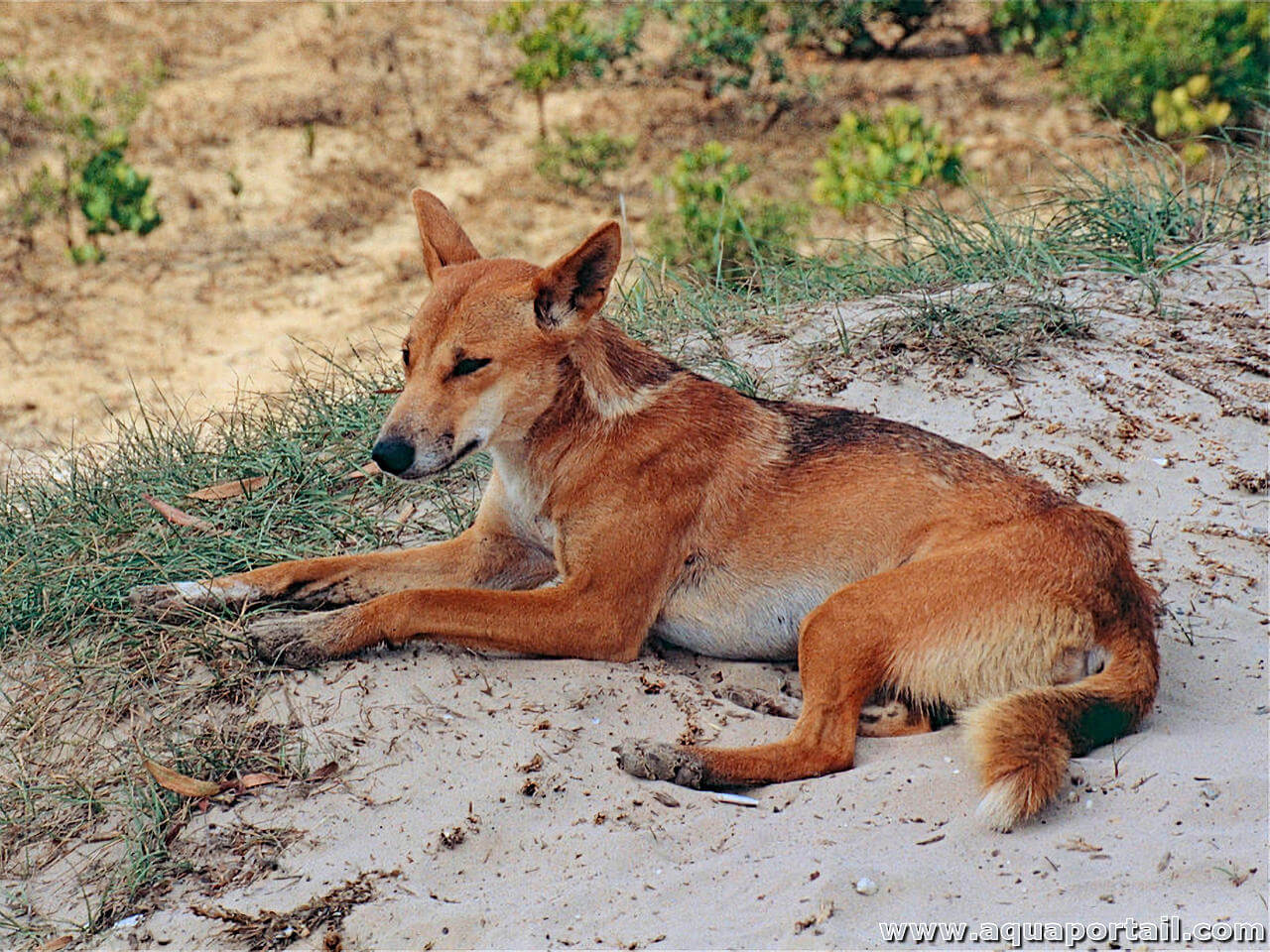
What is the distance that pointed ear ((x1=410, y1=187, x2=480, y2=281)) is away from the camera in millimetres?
4547

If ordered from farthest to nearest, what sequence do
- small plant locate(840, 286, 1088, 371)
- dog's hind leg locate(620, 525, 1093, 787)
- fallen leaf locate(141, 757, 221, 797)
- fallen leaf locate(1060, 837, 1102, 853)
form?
small plant locate(840, 286, 1088, 371) → dog's hind leg locate(620, 525, 1093, 787) → fallen leaf locate(141, 757, 221, 797) → fallen leaf locate(1060, 837, 1102, 853)

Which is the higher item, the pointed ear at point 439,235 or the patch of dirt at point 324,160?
the pointed ear at point 439,235

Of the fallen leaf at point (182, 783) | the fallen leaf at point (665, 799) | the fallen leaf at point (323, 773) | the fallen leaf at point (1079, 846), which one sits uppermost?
the fallen leaf at point (182, 783)

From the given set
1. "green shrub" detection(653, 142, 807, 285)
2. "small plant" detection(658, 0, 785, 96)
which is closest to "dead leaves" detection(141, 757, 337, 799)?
"green shrub" detection(653, 142, 807, 285)

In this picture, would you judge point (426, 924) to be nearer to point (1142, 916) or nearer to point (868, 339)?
point (1142, 916)

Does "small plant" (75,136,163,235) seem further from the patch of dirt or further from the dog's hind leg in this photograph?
the dog's hind leg

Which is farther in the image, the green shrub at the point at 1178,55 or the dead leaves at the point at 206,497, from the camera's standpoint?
the green shrub at the point at 1178,55

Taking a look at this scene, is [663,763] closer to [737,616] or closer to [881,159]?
[737,616]

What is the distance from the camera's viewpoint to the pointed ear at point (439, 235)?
4.55 metres

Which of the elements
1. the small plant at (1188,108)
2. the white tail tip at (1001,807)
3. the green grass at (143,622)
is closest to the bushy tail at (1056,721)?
the white tail tip at (1001,807)

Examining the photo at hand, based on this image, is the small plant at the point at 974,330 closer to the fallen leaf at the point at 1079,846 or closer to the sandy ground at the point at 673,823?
the sandy ground at the point at 673,823

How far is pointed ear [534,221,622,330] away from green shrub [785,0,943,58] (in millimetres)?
8656

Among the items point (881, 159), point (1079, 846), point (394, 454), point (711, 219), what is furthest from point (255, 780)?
point (881, 159)

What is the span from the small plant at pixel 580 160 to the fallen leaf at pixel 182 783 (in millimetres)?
7393
